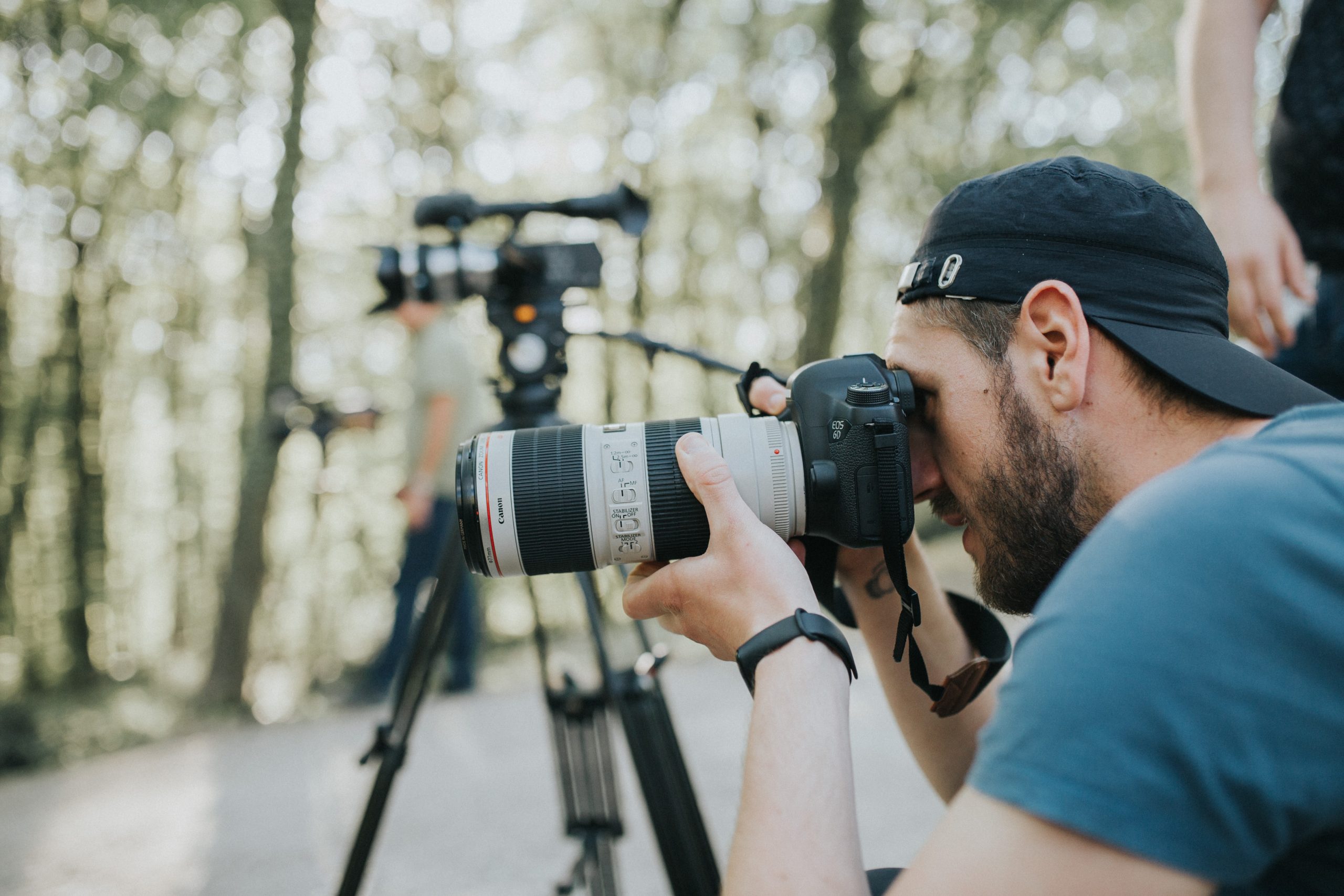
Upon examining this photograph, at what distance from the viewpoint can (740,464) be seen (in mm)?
1291

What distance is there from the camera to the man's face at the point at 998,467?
1123 millimetres

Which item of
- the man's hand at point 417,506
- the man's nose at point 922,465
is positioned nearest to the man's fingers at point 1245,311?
the man's nose at point 922,465

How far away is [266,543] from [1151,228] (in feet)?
20.4

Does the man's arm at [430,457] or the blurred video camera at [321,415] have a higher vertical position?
the blurred video camera at [321,415]

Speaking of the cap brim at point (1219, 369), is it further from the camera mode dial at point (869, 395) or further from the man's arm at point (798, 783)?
the man's arm at point (798, 783)

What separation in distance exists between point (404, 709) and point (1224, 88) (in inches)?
85.5

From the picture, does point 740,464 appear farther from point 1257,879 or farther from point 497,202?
point 497,202

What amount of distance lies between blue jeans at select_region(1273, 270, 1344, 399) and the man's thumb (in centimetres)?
127

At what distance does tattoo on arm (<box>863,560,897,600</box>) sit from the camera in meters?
1.56

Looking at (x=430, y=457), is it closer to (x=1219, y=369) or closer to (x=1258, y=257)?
(x=1258, y=257)

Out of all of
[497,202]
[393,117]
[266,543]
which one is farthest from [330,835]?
[393,117]

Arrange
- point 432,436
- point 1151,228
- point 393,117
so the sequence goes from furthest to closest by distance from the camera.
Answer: point 393,117 → point 432,436 → point 1151,228

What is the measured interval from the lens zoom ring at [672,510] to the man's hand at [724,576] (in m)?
0.02

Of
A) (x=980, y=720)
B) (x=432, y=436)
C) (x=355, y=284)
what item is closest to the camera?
(x=980, y=720)
